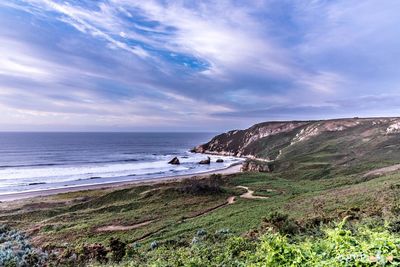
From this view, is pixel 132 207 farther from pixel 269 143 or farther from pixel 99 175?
pixel 269 143

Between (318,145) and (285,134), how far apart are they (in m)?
28.8

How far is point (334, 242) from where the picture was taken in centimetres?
514

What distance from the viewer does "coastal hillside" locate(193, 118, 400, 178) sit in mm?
57469

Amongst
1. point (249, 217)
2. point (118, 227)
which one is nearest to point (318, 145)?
point (249, 217)

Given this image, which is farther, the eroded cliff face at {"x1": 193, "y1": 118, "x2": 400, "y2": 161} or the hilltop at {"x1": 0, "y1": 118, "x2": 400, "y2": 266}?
the eroded cliff face at {"x1": 193, "y1": 118, "x2": 400, "y2": 161}

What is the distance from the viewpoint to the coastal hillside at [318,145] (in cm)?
5747

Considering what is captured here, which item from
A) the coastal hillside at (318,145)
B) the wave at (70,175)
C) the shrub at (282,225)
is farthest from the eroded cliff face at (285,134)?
the shrub at (282,225)

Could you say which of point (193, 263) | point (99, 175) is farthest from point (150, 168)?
point (193, 263)

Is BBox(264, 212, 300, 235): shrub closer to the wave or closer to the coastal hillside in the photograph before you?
the coastal hillside

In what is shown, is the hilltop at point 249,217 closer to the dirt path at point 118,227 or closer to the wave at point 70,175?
the dirt path at point 118,227

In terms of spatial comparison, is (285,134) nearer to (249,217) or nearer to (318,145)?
(318,145)

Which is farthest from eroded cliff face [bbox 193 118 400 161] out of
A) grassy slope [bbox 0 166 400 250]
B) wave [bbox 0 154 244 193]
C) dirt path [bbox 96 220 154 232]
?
dirt path [bbox 96 220 154 232]

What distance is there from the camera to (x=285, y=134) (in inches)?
4503

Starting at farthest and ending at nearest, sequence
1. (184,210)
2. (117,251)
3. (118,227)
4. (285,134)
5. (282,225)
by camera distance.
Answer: (285,134) < (184,210) < (118,227) < (117,251) < (282,225)
